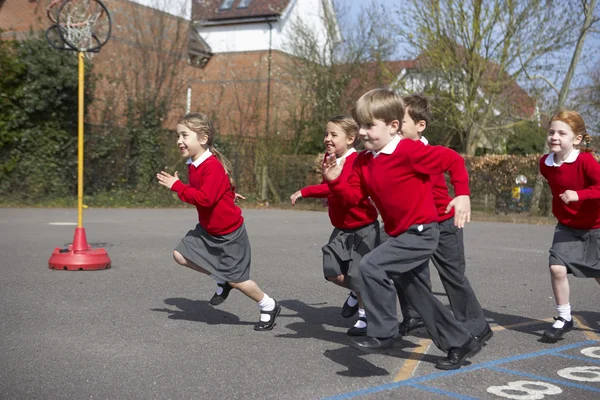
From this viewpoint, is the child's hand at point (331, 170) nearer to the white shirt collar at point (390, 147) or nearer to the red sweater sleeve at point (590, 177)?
the white shirt collar at point (390, 147)

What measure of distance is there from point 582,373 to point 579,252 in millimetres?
1402

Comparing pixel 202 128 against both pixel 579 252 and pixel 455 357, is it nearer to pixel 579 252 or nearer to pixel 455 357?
pixel 455 357

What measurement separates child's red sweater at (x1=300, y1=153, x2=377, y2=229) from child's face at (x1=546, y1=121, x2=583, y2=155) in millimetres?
1534

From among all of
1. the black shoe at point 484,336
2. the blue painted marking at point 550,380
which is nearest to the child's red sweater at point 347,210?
the black shoe at point 484,336

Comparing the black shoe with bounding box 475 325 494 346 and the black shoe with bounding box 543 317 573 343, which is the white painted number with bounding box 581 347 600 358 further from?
the black shoe with bounding box 475 325 494 346

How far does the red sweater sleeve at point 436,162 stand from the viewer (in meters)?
4.49

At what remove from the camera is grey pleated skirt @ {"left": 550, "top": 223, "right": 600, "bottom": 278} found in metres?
5.79

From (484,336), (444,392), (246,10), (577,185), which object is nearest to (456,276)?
(484,336)

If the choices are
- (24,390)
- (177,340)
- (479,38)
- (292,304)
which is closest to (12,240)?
(292,304)

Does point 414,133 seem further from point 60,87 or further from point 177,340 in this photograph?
point 60,87

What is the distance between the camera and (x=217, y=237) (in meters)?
5.86

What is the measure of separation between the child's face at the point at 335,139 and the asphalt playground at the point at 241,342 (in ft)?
4.74

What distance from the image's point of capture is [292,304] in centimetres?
699

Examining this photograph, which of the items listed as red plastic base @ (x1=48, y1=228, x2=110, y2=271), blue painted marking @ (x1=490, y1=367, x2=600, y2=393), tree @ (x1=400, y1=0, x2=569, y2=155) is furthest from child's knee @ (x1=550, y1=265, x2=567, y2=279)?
tree @ (x1=400, y1=0, x2=569, y2=155)
